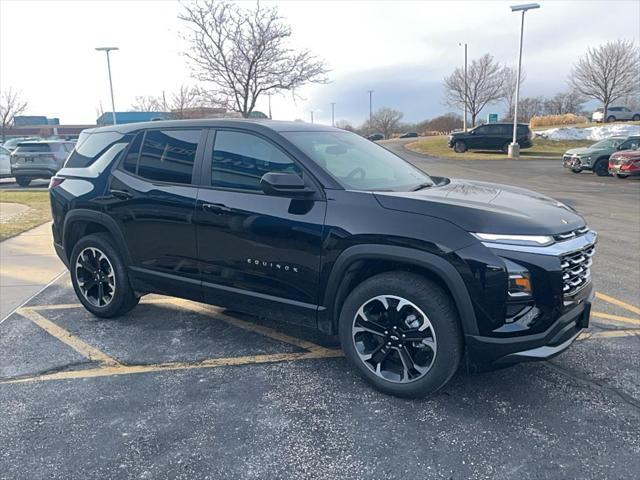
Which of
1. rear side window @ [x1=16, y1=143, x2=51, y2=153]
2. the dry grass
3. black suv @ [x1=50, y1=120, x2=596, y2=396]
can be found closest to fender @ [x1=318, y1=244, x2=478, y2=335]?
black suv @ [x1=50, y1=120, x2=596, y2=396]

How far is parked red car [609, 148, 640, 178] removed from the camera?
1781cm

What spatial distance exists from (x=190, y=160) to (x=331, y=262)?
1.51 meters

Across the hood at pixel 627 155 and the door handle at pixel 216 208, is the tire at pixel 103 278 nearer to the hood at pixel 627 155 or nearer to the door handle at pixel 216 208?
the door handle at pixel 216 208

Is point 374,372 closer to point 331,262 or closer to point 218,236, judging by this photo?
point 331,262

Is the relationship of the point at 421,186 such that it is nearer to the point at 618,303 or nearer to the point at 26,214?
the point at 618,303

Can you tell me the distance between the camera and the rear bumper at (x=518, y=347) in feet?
8.94

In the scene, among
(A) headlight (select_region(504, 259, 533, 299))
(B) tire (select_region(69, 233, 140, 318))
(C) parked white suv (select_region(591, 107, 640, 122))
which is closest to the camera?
(A) headlight (select_region(504, 259, 533, 299))

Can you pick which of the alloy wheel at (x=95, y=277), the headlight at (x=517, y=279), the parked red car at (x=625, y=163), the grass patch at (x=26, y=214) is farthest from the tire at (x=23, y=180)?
the parked red car at (x=625, y=163)

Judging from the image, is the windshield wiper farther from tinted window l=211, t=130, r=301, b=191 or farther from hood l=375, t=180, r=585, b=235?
tinted window l=211, t=130, r=301, b=191

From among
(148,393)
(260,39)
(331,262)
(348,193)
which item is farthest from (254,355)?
(260,39)

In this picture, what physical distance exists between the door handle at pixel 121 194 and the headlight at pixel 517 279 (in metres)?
3.02

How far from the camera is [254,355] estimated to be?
376 cm

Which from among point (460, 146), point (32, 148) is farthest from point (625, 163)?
point (32, 148)

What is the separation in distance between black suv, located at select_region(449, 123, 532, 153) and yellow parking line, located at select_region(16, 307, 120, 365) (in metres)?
29.0
